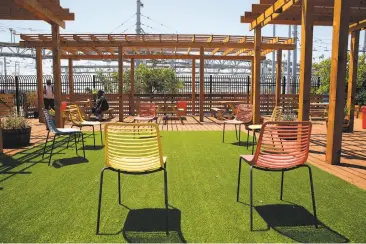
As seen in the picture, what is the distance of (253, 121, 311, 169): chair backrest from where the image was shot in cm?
298

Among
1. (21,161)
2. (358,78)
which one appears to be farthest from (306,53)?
(358,78)

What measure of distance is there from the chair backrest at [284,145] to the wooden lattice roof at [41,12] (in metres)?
6.44

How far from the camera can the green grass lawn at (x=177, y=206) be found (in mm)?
2793

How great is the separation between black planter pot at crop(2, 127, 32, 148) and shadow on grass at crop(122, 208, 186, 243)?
4.71 m

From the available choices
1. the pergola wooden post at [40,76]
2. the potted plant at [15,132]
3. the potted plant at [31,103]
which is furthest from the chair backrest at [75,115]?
the potted plant at [31,103]

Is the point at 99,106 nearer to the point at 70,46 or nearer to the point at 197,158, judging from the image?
the point at 70,46

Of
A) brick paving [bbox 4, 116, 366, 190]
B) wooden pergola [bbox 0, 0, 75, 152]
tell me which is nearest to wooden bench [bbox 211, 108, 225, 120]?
brick paving [bbox 4, 116, 366, 190]

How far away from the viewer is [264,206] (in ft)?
11.4

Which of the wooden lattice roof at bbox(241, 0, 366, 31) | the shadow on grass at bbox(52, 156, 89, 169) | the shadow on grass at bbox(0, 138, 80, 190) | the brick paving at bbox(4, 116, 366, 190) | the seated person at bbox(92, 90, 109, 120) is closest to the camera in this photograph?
the brick paving at bbox(4, 116, 366, 190)

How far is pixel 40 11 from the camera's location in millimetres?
7504

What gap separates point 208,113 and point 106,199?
525 inches

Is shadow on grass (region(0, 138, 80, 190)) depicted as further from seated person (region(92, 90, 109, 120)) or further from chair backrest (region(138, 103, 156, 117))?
seated person (region(92, 90, 109, 120))

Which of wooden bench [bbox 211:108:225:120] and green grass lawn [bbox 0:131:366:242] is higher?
wooden bench [bbox 211:108:225:120]

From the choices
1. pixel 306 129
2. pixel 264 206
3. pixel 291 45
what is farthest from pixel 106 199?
pixel 291 45
